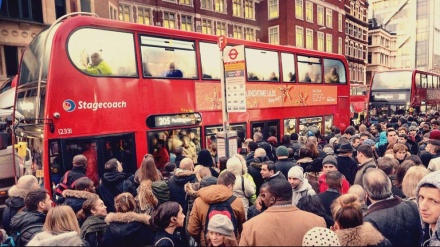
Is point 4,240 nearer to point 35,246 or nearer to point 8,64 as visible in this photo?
point 35,246

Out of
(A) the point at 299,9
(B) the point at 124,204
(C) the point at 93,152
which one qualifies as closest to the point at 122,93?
(C) the point at 93,152

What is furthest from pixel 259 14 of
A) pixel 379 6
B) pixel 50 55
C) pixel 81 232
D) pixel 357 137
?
pixel 379 6

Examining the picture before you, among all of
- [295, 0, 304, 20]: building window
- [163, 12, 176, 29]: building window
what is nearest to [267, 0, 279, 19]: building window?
[295, 0, 304, 20]: building window

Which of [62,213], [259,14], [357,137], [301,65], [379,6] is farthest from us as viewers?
[379,6]

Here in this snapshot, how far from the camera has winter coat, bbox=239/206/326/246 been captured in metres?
2.61

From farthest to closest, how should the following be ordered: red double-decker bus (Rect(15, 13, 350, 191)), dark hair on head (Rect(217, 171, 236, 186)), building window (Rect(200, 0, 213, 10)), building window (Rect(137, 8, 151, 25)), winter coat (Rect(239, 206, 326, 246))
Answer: building window (Rect(200, 0, 213, 10)) < building window (Rect(137, 8, 151, 25)) < red double-decker bus (Rect(15, 13, 350, 191)) < dark hair on head (Rect(217, 171, 236, 186)) < winter coat (Rect(239, 206, 326, 246))

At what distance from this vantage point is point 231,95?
23.8ft

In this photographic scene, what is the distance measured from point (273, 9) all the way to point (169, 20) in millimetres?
13005

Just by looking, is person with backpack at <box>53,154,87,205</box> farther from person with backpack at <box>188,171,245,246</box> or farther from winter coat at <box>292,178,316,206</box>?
winter coat at <box>292,178,316,206</box>

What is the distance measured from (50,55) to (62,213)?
4115mm

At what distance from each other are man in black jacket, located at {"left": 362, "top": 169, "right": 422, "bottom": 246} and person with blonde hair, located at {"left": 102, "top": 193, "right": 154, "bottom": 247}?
2.26 meters

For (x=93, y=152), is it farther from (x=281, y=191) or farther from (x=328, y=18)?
(x=328, y=18)

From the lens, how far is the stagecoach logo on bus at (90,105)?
6.14m

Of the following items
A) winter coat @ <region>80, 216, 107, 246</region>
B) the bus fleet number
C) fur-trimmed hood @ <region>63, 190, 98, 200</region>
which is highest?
the bus fleet number
